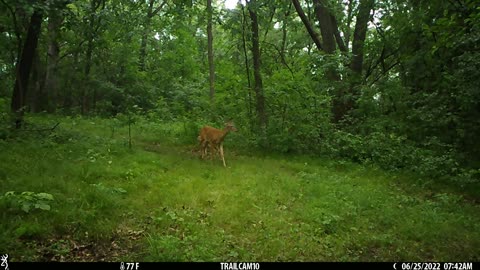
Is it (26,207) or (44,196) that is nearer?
(26,207)

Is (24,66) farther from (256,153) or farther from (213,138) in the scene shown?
(256,153)

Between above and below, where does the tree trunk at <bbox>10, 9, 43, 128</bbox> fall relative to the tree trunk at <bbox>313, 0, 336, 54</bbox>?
below

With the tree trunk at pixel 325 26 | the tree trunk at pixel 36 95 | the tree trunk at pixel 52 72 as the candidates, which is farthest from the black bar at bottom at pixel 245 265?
the tree trunk at pixel 36 95

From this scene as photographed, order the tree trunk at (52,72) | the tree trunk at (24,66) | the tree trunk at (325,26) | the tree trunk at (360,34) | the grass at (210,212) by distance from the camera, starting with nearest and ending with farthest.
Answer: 1. the grass at (210,212)
2. the tree trunk at (24,66)
3. the tree trunk at (325,26)
4. the tree trunk at (360,34)
5. the tree trunk at (52,72)

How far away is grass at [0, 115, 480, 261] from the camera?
5258mm

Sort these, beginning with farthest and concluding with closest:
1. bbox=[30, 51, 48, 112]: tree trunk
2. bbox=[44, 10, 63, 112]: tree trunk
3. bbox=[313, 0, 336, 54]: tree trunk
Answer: bbox=[30, 51, 48, 112]: tree trunk → bbox=[44, 10, 63, 112]: tree trunk → bbox=[313, 0, 336, 54]: tree trunk

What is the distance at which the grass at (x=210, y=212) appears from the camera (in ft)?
17.3

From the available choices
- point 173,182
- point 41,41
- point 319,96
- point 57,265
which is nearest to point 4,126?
point 173,182

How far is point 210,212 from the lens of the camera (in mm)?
6637

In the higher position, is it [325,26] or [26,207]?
[325,26]

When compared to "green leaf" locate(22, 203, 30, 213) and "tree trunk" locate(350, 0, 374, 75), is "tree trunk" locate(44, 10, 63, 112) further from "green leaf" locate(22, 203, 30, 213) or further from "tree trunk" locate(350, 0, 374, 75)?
"green leaf" locate(22, 203, 30, 213)

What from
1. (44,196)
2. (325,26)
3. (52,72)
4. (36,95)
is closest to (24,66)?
(44,196)

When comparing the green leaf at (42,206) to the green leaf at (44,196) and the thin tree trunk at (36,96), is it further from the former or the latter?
the thin tree trunk at (36,96)

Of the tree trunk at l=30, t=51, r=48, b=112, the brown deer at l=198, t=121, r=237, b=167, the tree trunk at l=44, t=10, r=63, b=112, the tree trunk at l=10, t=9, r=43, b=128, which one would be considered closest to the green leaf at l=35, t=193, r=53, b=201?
the brown deer at l=198, t=121, r=237, b=167
